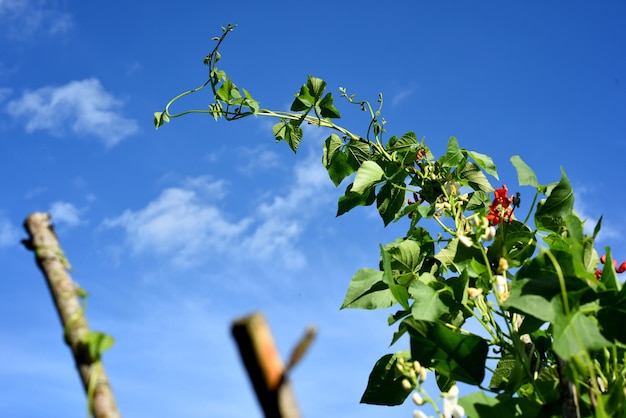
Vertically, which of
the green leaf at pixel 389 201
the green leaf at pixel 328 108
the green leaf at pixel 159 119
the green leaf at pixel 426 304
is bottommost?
the green leaf at pixel 426 304

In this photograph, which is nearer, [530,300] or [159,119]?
[530,300]

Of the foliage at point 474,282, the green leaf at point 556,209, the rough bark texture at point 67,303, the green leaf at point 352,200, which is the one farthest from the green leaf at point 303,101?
the rough bark texture at point 67,303

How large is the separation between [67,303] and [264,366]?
0.32 meters

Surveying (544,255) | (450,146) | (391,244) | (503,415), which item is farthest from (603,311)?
(450,146)

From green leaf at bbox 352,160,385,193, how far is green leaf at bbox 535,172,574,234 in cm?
62

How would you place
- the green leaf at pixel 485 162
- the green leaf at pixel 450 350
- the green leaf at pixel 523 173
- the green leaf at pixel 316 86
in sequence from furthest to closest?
the green leaf at pixel 316 86
the green leaf at pixel 485 162
the green leaf at pixel 523 173
the green leaf at pixel 450 350

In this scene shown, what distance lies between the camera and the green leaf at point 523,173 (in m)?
1.85

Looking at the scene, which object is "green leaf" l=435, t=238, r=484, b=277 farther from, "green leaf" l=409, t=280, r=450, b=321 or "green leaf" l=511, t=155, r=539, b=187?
"green leaf" l=511, t=155, r=539, b=187

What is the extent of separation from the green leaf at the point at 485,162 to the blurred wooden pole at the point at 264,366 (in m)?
1.80

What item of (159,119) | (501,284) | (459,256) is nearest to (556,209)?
(459,256)

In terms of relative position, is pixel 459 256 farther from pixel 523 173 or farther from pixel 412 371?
pixel 412 371

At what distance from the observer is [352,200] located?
236 cm

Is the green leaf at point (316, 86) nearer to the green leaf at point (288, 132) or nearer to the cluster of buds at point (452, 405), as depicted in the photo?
the green leaf at point (288, 132)

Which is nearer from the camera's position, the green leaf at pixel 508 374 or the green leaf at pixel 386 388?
the green leaf at pixel 508 374
